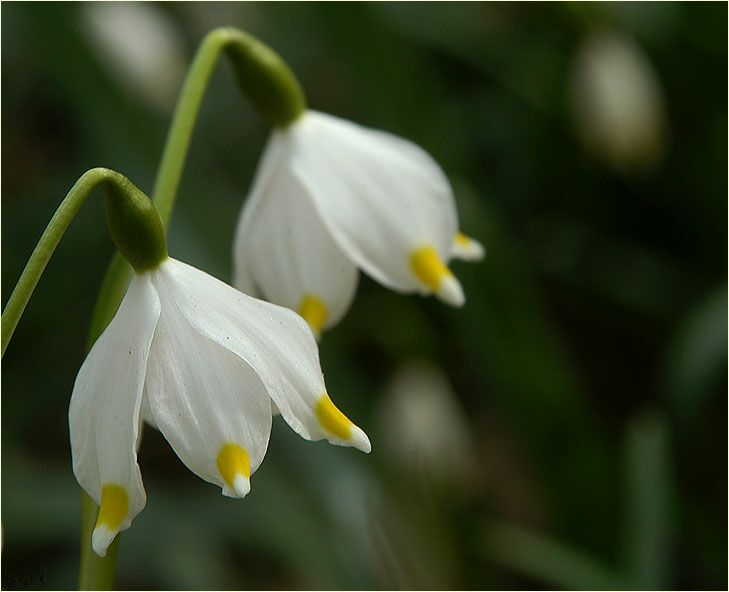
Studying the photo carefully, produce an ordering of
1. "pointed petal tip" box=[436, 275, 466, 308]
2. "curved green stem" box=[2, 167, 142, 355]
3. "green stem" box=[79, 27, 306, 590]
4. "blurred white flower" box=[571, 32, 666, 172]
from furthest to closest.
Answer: "blurred white flower" box=[571, 32, 666, 172] < "pointed petal tip" box=[436, 275, 466, 308] < "green stem" box=[79, 27, 306, 590] < "curved green stem" box=[2, 167, 142, 355]

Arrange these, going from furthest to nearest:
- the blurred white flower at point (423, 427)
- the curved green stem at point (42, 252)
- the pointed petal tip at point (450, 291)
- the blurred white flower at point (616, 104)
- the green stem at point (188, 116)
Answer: the blurred white flower at point (616, 104), the blurred white flower at point (423, 427), the pointed petal tip at point (450, 291), the green stem at point (188, 116), the curved green stem at point (42, 252)

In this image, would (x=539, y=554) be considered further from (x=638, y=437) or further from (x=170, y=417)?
(x=170, y=417)

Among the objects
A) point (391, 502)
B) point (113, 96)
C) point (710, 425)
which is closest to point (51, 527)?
point (391, 502)

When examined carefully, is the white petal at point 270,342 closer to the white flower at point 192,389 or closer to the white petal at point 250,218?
the white flower at point 192,389

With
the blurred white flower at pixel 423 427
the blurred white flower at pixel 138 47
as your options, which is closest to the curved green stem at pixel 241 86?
the blurred white flower at pixel 423 427

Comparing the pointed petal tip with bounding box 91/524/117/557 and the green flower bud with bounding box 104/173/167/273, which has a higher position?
the green flower bud with bounding box 104/173/167/273

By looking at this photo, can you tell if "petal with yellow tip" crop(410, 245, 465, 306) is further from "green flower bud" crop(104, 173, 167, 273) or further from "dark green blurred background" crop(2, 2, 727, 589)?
"dark green blurred background" crop(2, 2, 727, 589)

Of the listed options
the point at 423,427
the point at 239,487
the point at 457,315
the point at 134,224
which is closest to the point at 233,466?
the point at 239,487

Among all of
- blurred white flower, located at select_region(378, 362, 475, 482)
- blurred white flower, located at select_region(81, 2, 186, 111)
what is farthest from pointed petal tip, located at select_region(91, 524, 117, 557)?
blurred white flower, located at select_region(81, 2, 186, 111)
